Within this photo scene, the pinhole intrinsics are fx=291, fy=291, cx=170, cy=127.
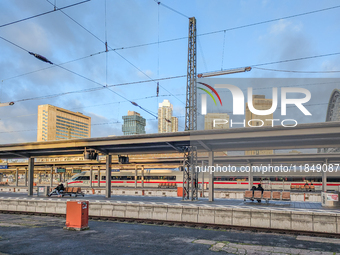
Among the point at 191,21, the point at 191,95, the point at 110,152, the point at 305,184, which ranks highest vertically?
the point at 191,21

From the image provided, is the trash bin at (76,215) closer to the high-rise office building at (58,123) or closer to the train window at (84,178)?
the train window at (84,178)

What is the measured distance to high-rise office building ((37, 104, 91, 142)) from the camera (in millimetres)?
182625

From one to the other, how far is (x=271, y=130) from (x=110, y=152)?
606 inches

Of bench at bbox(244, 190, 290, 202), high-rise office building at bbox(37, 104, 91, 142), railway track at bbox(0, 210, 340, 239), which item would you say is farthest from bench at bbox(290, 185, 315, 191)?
high-rise office building at bbox(37, 104, 91, 142)

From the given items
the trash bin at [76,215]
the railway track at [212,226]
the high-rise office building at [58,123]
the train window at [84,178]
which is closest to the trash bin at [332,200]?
the railway track at [212,226]

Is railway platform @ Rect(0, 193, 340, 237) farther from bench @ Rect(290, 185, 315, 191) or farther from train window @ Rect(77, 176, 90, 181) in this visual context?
train window @ Rect(77, 176, 90, 181)

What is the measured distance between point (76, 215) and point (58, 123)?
187411 millimetres

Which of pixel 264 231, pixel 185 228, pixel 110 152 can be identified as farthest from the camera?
pixel 110 152

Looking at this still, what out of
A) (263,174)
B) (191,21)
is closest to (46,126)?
Result: (263,174)

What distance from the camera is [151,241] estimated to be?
11531 mm

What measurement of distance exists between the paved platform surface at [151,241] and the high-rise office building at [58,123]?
172 metres

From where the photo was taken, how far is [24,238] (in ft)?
39.1

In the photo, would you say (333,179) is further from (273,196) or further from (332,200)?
(332,200)

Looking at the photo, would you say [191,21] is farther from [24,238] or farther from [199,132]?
[24,238]
